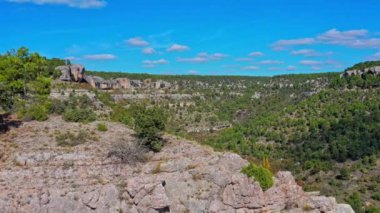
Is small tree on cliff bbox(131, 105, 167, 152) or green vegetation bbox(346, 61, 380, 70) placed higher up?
green vegetation bbox(346, 61, 380, 70)

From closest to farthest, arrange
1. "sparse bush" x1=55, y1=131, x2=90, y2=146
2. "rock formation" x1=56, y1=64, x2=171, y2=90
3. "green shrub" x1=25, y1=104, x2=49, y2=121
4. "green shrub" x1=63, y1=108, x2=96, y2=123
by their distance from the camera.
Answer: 1. "sparse bush" x1=55, y1=131, x2=90, y2=146
2. "green shrub" x1=25, y1=104, x2=49, y2=121
3. "green shrub" x1=63, y1=108, x2=96, y2=123
4. "rock formation" x1=56, y1=64, x2=171, y2=90

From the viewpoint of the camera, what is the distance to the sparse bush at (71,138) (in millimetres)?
37969

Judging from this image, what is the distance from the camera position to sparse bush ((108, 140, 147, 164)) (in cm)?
3609

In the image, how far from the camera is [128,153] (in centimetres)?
3634

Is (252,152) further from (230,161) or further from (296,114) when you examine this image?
(230,161)

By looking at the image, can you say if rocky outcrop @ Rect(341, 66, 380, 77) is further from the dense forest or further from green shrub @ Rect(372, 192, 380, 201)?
green shrub @ Rect(372, 192, 380, 201)

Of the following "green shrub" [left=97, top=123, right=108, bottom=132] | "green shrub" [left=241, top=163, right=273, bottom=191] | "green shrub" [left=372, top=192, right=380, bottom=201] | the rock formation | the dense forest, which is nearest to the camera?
"green shrub" [left=241, top=163, right=273, bottom=191]

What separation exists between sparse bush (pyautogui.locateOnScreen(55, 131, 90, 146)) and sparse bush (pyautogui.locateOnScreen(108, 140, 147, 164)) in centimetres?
334

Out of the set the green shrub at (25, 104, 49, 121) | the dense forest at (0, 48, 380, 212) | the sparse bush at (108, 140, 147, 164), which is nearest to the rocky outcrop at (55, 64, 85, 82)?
the dense forest at (0, 48, 380, 212)

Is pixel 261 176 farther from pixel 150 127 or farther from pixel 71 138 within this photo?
pixel 71 138

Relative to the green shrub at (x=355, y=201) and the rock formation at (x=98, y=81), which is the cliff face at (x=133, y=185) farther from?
the rock formation at (x=98, y=81)

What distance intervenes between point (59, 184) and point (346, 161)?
2555 inches

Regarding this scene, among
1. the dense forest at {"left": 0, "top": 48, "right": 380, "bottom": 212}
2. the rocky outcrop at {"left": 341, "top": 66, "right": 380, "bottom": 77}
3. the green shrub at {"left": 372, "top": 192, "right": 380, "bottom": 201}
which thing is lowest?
the green shrub at {"left": 372, "top": 192, "right": 380, "bottom": 201}

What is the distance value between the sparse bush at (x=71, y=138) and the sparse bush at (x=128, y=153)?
131 inches
